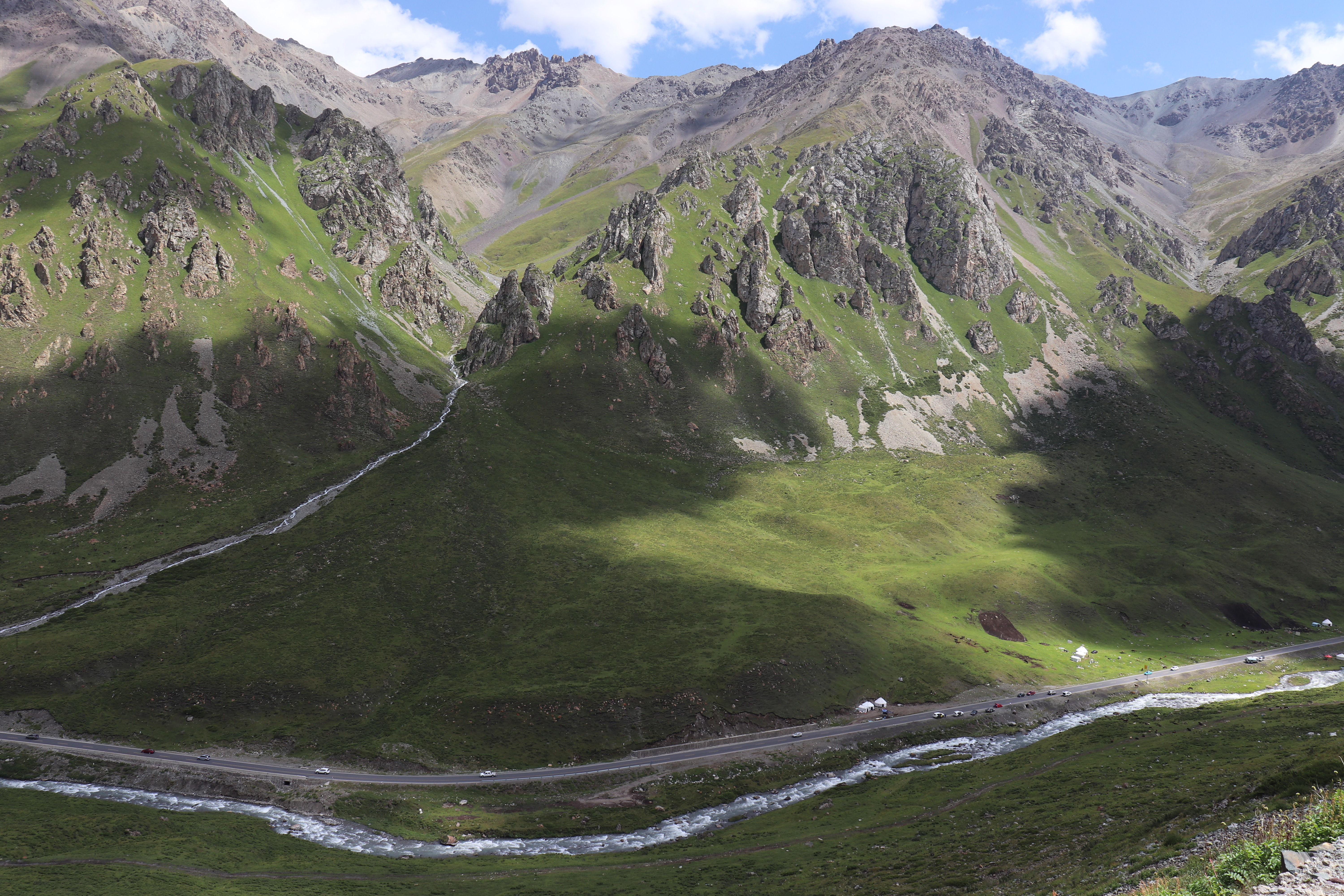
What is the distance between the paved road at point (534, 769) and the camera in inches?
3629

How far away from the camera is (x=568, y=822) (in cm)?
8469

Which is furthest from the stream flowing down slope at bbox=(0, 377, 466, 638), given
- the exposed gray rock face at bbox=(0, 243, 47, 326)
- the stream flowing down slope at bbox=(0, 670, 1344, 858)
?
the exposed gray rock face at bbox=(0, 243, 47, 326)

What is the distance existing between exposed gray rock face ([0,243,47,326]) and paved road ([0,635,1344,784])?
5762 inches

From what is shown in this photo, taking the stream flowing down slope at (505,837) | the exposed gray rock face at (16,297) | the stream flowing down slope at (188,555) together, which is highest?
the exposed gray rock face at (16,297)

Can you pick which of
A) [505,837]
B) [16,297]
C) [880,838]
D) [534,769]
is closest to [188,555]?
[534,769]

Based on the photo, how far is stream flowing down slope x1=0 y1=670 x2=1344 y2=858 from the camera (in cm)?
7725

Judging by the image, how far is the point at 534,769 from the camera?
97.8 meters

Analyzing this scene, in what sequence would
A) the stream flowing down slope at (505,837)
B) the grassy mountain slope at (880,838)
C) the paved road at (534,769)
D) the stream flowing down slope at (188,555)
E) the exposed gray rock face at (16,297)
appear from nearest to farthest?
the grassy mountain slope at (880,838) < the stream flowing down slope at (505,837) < the paved road at (534,769) < the stream flowing down slope at (188,555) < the exposed gray rock face at (16,297)

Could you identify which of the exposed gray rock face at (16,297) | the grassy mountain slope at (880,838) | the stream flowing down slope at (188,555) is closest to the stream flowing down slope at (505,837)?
the grassy mountain slope at (880,838)

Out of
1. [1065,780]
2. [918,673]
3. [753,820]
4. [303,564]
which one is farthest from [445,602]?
[1065,780]

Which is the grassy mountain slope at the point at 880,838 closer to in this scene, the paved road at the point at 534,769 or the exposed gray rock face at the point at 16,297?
the paved road at the point at 534,769

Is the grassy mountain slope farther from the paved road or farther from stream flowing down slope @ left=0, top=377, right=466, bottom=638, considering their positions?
stream flowing down slope @ left=0, top=377, right=466, bottom=638

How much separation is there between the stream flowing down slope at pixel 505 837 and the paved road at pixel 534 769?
6.68 m

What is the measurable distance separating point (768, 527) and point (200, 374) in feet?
560
